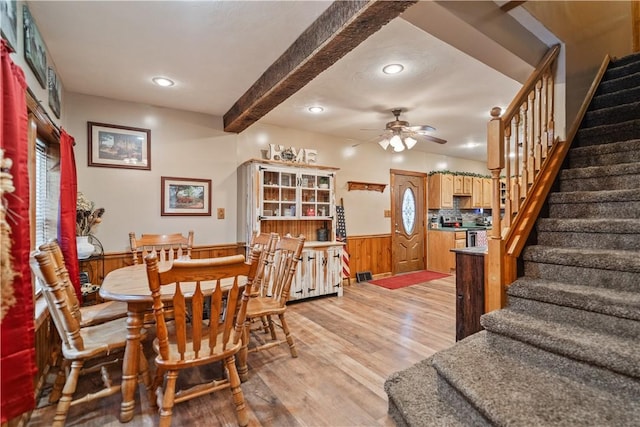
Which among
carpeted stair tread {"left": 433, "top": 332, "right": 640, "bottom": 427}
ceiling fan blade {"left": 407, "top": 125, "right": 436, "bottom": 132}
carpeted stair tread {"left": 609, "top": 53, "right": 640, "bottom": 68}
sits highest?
carpeted stair tread {"left": 609, "top": 53, "right": 640, "bottom": 68}

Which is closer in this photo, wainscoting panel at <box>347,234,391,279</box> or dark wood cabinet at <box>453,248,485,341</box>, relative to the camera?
dark wood cabinet at <box>453,248,485,341</box>

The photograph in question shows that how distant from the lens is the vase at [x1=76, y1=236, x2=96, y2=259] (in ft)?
9.54

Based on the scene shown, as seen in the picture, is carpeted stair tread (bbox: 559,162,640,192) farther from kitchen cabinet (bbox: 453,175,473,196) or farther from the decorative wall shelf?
kitchen cabinet (bbox: 453,175,473,196)

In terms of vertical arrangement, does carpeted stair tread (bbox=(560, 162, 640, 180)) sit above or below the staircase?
above

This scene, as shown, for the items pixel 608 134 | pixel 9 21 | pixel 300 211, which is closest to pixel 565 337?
pixel 608 134

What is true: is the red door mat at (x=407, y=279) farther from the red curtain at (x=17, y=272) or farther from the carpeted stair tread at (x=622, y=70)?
the red curtain at (x=17, y=272)

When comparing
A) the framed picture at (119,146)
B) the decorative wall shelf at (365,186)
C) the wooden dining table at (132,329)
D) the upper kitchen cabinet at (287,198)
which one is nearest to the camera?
the wooden dining table at (132,329)

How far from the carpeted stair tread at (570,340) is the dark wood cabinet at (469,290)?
402 mm

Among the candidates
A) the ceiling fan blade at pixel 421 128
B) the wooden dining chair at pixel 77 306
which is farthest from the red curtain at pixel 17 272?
the ceiling fan blade at pixel 421 128

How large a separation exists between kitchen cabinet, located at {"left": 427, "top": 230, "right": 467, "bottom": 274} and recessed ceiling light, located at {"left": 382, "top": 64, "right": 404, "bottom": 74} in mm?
4183

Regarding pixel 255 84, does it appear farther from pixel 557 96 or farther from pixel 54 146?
pixel 557 96

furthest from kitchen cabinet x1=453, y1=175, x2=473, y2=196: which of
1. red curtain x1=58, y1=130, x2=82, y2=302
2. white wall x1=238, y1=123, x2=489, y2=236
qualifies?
red curtain x1=58, y1=130, x2=82, y2=302

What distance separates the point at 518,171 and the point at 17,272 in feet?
9.90

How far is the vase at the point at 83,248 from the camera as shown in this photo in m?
2.91
